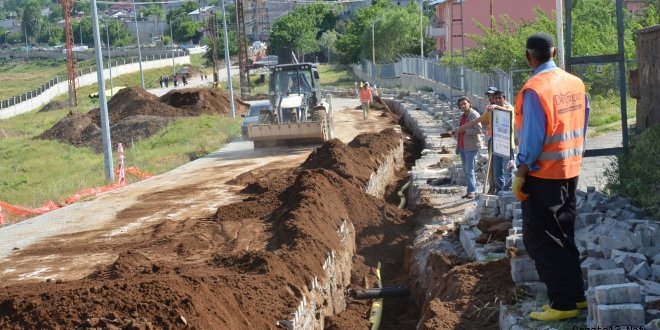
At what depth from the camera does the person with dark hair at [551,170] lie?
6594 mm

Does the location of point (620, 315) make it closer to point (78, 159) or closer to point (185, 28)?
point (78, 159)

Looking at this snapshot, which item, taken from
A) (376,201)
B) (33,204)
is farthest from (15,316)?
(33,204)

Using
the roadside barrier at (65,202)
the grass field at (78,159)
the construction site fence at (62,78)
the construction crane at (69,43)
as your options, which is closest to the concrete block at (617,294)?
the roadside barrier at (65,202)

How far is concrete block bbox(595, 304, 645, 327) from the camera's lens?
235 inches

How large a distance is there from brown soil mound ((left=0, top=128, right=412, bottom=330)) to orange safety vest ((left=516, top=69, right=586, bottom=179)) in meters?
2.83

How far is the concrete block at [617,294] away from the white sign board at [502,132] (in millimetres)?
5951

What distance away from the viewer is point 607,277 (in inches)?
250

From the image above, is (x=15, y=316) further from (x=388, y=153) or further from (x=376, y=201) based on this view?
(x=388, y=153)

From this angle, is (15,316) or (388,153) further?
(388,153)

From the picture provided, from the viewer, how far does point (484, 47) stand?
36188 mm

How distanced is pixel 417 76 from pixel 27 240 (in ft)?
130

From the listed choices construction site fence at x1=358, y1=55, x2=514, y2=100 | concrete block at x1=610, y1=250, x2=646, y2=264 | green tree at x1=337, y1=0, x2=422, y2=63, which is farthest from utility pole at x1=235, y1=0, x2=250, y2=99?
concrete block at x1=610, y1=250, x2=646, y2=264

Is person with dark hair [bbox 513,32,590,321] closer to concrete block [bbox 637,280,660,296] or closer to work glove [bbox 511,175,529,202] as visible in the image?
work glove [bbox 511,175,529,202]

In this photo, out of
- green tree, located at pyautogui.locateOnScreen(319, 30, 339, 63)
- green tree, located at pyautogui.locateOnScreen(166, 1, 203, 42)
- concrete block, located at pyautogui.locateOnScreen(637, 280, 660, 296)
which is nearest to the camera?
concrete block, located at pyautogui.locateOnScreen(637, 280, 660, 296)
